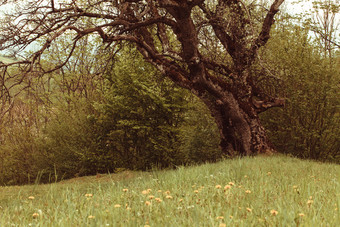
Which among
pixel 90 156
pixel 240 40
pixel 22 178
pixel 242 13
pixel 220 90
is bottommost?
pixel 22 178

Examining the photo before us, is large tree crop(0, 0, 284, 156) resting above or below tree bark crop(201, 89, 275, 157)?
above

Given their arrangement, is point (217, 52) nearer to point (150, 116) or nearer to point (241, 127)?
point (241, 127)

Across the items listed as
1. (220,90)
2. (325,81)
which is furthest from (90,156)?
(325,81)

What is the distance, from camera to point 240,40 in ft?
33.8

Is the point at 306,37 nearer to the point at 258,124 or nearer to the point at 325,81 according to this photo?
the point at 325,81

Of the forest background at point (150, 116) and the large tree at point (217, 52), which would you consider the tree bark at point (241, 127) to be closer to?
the large tree at point (217, 52)

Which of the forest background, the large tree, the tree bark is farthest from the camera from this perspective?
the forest background

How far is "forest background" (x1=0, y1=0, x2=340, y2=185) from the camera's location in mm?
11703

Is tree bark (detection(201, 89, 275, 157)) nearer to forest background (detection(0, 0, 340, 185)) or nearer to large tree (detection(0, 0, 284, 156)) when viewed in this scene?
large tree (detection(0, 0, 284, 156))

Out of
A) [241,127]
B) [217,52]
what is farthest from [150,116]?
[241,127]

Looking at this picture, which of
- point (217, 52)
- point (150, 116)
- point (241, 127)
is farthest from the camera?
point (150, 116)

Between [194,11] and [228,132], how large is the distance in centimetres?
471

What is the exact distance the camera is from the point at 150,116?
1780cm

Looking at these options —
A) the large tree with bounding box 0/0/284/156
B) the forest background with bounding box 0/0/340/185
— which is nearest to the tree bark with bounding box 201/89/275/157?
the large tree with bounding box 0/0/284/156
